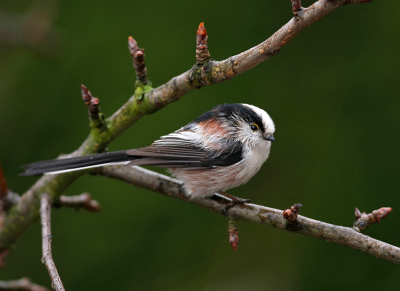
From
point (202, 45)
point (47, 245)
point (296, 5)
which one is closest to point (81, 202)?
point (47, 245)

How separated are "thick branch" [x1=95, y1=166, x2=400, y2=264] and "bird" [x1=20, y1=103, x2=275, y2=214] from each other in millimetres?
83

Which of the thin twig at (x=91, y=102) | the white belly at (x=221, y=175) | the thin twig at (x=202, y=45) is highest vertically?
the thin twig at (x=202, y=45)

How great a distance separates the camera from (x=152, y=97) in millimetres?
2139

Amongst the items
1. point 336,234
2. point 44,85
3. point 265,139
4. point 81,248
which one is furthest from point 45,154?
point 336,234

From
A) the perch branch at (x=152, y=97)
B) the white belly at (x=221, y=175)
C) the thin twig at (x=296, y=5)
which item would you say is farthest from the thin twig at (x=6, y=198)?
the thin twig at (x=296, y=5)

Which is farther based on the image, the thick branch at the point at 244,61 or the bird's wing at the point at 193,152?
the bird's wing at the point at 193,152

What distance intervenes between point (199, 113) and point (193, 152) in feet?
2.87

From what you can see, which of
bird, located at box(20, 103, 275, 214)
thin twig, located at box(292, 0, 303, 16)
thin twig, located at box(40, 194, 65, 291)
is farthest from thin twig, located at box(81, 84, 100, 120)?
thin twig, located at box(292, 0, 303, 16)

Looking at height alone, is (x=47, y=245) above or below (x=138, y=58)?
below

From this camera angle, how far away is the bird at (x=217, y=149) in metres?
2.54

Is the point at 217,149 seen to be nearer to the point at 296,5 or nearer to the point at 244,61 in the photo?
the point at 244,61

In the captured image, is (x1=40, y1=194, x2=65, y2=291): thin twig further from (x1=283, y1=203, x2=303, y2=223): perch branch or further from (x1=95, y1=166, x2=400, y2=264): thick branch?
(x1=283, y1=203, x2=303, y2=223): perch branch

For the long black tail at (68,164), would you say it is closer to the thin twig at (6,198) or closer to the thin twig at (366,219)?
the thin twig at (6,198)

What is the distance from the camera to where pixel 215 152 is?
2621 mm
